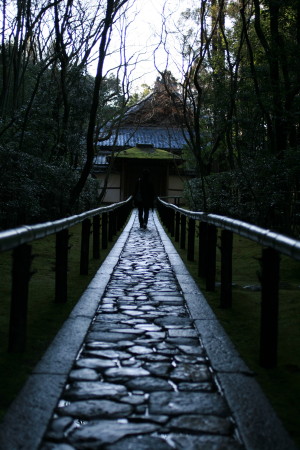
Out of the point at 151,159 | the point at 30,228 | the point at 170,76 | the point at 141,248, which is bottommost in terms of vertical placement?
the point at 141,248

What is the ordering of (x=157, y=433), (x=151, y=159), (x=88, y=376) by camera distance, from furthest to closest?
1. (x=151, y=159)
2. (x=88, y=376)
3. (x=157, y=433)

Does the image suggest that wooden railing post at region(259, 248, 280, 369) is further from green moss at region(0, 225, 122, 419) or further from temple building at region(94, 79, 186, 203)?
temple building at region(94, 79, 186, 203)

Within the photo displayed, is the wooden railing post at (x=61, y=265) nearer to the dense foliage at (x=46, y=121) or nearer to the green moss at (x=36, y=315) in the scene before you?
the green moss at (x=36, y=315)

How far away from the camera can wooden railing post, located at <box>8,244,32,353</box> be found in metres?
3.76

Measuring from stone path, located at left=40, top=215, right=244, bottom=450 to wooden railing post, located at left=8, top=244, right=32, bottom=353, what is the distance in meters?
0.47

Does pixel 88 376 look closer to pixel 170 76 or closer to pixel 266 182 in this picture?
pixel 266 182

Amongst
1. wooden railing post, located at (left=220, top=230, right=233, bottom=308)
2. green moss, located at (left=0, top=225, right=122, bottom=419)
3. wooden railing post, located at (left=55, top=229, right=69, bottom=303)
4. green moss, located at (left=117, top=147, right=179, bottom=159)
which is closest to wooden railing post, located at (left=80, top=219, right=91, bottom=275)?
green moss, located at (left=0, top=225, right=122, bottom=419)

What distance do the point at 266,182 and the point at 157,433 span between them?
8632 mm

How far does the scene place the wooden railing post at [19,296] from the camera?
376cm

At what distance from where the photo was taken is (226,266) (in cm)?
556

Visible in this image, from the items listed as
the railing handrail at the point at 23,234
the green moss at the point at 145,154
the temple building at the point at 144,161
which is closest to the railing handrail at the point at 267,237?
the railing handrail at the point at 23,234

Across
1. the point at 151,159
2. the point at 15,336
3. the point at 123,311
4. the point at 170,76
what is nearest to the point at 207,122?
the point at 170,76

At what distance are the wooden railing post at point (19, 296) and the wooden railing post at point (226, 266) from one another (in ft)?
7.82

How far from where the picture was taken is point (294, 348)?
4.22 metres
